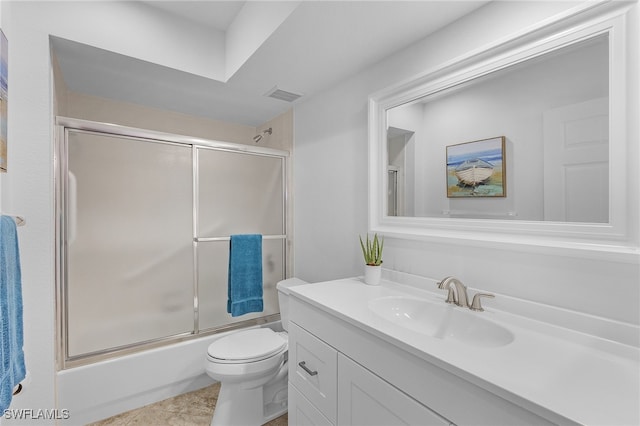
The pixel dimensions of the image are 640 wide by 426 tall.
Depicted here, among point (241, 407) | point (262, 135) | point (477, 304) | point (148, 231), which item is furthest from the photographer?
point (262, 135)

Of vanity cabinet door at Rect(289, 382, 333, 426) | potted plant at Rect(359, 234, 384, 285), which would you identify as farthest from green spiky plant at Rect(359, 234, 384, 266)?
vanity cabinet door at Rect(289, 382, 333, 426)

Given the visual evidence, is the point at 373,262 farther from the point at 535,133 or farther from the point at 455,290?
the point at 535,133

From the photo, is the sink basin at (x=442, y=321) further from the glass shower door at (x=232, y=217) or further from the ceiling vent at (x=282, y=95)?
the ceiling vent at (x=282, y=95)

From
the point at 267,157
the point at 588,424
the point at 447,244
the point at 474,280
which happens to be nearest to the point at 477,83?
the point at 447,244

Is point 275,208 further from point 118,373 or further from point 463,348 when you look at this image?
point 463,348

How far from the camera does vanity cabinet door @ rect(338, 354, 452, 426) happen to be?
0.82 m

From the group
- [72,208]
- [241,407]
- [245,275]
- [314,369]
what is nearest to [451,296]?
[314,369]

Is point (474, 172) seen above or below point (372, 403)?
above

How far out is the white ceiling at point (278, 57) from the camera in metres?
1.28

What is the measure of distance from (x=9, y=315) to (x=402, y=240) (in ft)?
5.23

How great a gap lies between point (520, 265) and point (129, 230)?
2.12 m

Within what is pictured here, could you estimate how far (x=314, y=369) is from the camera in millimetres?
1235

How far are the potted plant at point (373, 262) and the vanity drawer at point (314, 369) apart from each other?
1.43 ft

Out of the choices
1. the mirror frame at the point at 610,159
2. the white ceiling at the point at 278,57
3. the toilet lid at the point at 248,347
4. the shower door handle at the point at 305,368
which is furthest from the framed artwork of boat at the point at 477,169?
the toilet lid at the point at 248,347
